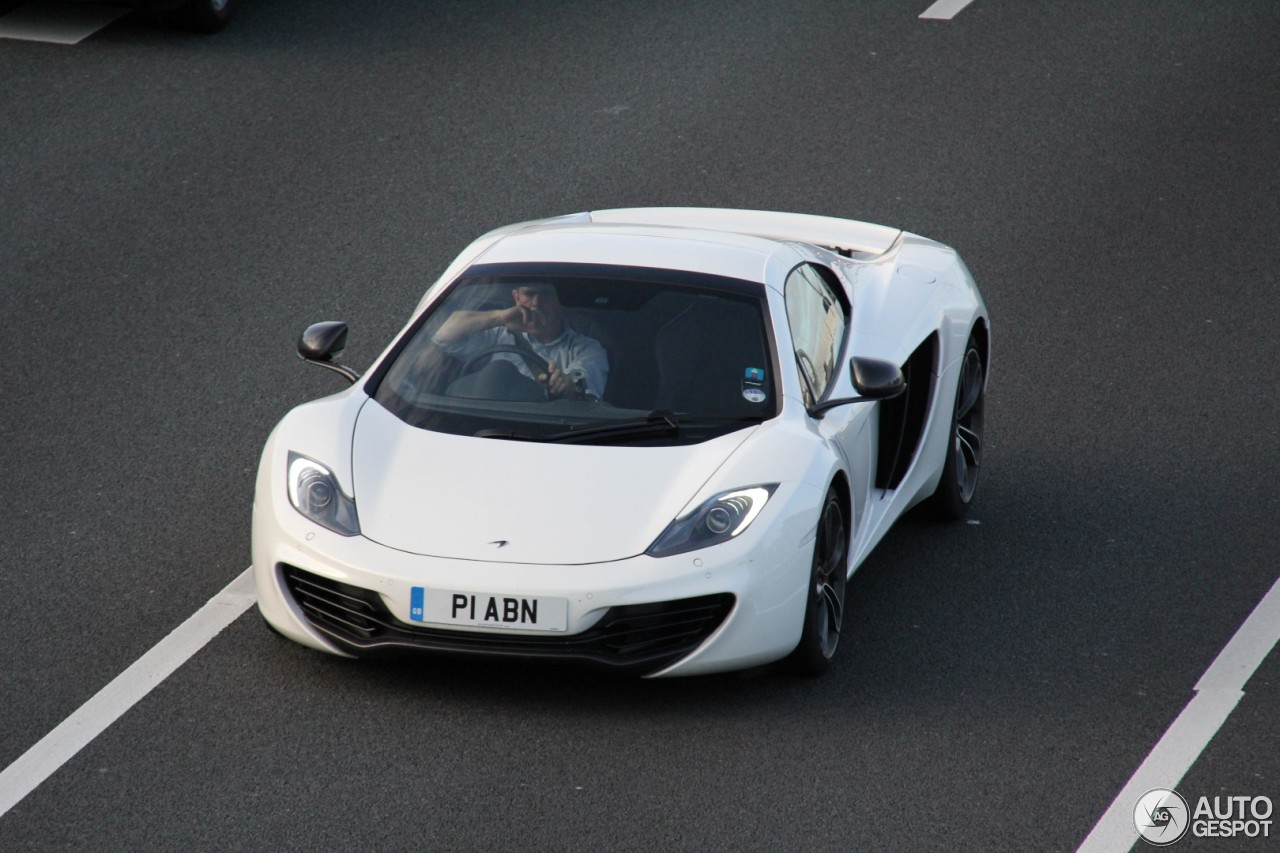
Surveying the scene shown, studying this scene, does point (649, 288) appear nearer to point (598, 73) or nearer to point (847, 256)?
point (847, 256)

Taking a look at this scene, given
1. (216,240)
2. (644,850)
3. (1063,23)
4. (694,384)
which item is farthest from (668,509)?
(1063,23)

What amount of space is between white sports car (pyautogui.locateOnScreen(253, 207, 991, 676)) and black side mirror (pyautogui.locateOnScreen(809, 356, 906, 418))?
1 centimetres

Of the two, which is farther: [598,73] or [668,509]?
[598,73]

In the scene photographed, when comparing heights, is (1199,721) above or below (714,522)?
below

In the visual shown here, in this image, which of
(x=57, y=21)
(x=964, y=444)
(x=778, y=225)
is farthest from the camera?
(x=57, y=21)

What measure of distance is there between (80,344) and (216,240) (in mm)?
1621

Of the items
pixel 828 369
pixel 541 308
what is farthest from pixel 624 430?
pixel 828 369

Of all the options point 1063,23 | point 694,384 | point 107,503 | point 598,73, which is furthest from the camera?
point 1063,23

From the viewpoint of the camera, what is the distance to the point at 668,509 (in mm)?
6441

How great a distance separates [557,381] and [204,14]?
8.86 m

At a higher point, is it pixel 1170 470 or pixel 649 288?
pixel 649 288

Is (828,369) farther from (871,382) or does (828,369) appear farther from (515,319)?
(515,319)

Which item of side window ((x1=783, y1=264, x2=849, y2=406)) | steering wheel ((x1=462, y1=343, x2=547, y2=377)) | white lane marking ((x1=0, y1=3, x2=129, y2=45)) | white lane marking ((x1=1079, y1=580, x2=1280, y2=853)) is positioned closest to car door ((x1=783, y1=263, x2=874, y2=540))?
side window ((x1=783, y1=264, x2=849, y2=406))

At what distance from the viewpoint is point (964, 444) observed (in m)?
8.63
